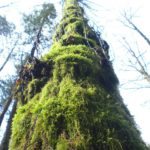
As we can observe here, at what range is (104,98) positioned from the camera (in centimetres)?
308

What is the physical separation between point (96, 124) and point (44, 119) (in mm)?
527

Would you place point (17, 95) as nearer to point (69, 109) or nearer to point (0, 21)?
point (69, 109)

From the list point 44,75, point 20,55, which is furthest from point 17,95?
point 20,55

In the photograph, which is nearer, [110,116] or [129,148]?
[129,148]

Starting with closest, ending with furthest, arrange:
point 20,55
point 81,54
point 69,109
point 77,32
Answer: point 69,109 < point 81,54 < point 77,32 < point 20,55

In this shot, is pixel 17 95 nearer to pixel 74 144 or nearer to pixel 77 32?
pixel 74 144

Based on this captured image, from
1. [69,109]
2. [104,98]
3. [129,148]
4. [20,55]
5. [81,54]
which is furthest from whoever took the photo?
[20,55]

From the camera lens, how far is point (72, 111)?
266cm

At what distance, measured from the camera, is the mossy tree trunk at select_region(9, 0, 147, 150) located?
2436mm

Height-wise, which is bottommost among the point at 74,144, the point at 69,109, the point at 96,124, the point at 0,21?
the point at 74,144

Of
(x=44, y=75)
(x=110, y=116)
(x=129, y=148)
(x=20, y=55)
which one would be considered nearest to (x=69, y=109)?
(x=110, y=116)

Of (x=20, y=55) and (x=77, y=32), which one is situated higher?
(x=20, y=55)

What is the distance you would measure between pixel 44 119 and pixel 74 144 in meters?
0.46

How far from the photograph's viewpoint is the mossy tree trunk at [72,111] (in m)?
2.44
